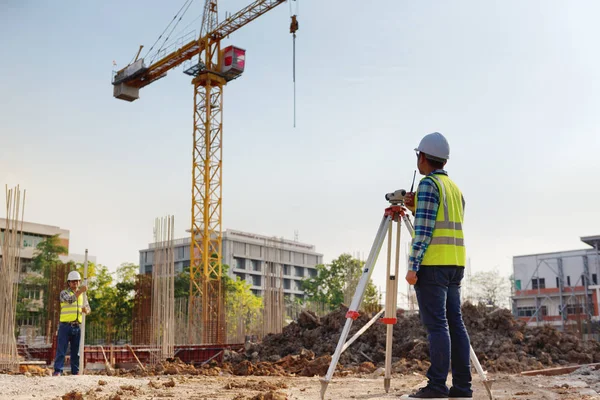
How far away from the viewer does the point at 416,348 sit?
11.8 meters

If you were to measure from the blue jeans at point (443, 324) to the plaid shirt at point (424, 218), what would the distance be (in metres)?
0.11

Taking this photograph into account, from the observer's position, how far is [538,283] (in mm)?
41125

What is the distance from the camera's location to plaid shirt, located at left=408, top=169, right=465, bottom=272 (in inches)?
137

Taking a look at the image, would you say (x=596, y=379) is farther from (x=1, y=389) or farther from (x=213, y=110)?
(x=213, y=110)

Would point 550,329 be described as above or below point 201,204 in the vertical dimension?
below

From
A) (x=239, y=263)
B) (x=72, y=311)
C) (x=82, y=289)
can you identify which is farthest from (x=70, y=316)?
(x=239, y=263)

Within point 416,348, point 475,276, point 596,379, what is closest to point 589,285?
point 475,276

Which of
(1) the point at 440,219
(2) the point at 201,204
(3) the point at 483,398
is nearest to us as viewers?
(1) the point at 440,219

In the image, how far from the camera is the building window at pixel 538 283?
1623 inches

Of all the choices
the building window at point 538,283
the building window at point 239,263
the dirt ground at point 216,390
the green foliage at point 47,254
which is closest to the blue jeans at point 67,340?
the dirt ground at point 216,390

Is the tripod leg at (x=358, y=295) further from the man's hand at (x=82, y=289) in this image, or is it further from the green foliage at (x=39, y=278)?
the green foliage at (x=39, y=278)

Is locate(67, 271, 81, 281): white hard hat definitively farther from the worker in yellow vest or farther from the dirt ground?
the dirt ground

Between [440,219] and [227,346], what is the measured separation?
13675 millimetres

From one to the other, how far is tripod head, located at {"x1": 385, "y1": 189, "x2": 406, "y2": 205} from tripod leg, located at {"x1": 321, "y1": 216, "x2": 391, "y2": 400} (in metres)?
0.13
